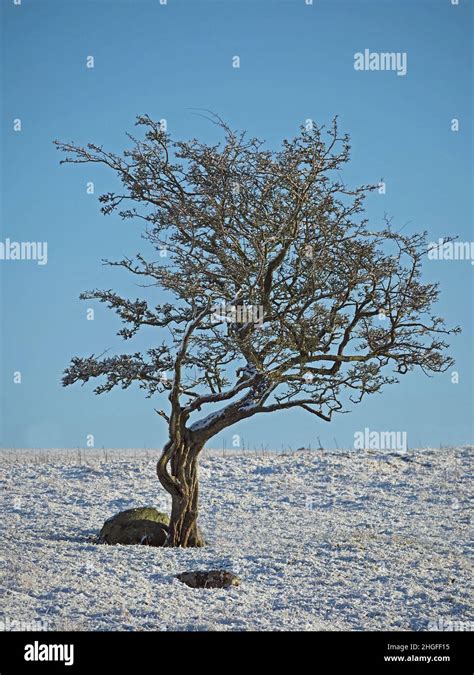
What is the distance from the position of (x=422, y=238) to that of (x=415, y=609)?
19.7 feet

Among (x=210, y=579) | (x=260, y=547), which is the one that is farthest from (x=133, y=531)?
(x=210, y=579)

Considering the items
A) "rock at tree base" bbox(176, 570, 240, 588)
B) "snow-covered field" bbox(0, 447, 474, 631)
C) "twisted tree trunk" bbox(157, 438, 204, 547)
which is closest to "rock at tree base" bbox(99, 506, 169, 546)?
"twisted tree trunk" bbox(157, 438, 204, 547)

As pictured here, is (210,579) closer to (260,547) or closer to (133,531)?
(260,547)

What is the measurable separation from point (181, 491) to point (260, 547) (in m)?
1.67

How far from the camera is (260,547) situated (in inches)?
579

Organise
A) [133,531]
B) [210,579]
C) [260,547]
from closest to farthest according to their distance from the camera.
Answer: [210,579] → [260,547] → [133,531]

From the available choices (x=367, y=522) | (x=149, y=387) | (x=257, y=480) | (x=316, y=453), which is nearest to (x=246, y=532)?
(x=367, y=522)

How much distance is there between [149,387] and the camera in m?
14.5

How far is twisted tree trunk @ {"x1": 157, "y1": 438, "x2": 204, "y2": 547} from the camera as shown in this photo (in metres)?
14.7

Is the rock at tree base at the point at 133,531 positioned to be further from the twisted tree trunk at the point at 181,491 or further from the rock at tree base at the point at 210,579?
the rock at tree base at the point at 210,579

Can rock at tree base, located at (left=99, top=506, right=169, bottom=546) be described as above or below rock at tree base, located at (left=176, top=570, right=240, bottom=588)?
above

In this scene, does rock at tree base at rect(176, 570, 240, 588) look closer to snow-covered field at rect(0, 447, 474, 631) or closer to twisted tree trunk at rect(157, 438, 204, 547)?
snow-covered field at rect(0, 447, 474, 631)

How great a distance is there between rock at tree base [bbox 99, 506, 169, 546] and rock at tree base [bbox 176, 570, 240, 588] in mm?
3060
